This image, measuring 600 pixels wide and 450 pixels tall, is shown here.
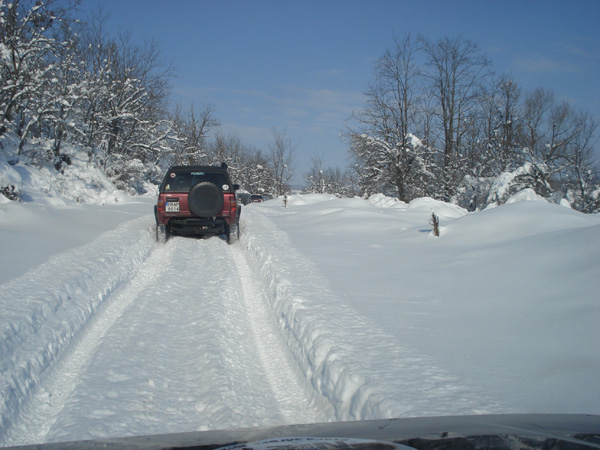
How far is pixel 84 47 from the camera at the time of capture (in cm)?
2850

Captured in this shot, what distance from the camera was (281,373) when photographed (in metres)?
4.39

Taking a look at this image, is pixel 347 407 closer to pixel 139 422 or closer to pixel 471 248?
pixel 139 422

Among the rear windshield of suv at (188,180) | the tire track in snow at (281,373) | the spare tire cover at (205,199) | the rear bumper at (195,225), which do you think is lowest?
the tire track in snow at (281,373)

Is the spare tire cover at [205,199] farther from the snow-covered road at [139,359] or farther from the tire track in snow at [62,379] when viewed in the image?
the tire track in snow at [62,379]

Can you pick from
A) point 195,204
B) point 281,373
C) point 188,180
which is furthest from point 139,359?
point 188,180

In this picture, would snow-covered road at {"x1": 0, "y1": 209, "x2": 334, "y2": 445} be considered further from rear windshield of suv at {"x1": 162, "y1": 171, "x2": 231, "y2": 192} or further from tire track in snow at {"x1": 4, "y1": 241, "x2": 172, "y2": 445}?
rear windshield of suv at {"x1": 162, "y1": 171, "x2": 231, "y2": 192}

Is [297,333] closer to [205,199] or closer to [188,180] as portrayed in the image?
[205,199]

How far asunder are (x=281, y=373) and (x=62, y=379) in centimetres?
202

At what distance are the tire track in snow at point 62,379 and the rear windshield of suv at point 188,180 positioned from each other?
4670 mm

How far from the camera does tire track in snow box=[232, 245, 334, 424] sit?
3.60m

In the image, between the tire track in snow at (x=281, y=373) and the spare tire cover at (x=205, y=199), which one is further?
the spare tire cover at (x=205, y=199)

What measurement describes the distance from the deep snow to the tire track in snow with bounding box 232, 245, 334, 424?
2cm

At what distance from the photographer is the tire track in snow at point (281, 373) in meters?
3.60

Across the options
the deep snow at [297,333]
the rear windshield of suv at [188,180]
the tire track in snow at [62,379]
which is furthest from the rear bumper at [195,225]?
the tire track in snow at [62,379]
